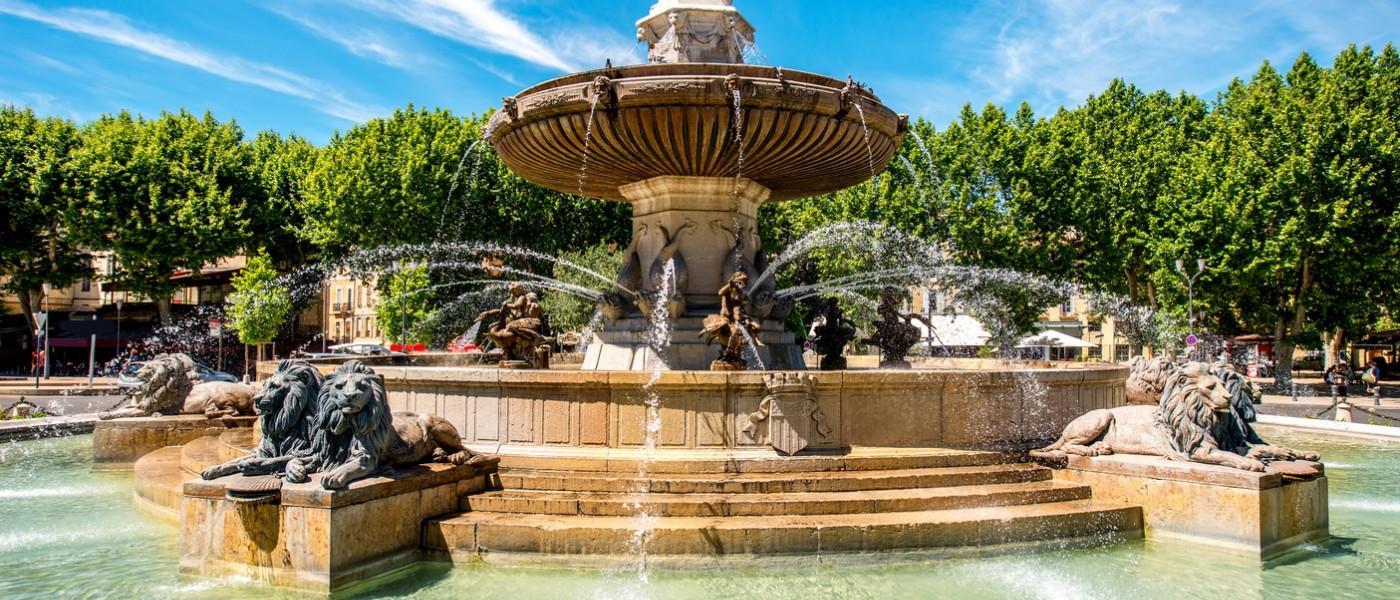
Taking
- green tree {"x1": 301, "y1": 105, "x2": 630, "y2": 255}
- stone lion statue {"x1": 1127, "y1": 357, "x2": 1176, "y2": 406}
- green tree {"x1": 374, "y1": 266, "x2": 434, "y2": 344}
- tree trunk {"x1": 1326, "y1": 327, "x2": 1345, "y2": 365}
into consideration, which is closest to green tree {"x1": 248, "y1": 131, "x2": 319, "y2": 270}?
green tree {"x1": 301, "y1": 105, "x2": 630, "y2": 255}

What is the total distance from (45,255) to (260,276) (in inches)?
336

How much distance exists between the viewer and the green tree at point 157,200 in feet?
102

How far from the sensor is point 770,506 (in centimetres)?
660

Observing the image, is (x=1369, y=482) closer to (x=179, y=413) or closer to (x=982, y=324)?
(x=179, y=413)

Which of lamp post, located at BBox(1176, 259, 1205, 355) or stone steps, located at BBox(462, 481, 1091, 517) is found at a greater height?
lamp post, located at BBox(1176, 259, 1205, 355)

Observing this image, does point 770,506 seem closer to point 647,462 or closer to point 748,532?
point 748,532

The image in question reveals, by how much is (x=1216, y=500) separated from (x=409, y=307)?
30.8m

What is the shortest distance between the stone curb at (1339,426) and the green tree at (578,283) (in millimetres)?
17543

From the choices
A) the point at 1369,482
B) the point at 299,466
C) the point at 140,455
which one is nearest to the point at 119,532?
the point at 299,466

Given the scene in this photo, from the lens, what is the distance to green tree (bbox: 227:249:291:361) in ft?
102

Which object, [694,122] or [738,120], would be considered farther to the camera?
[694,122]

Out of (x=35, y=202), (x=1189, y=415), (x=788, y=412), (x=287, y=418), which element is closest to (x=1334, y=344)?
(x=1189, y=415)

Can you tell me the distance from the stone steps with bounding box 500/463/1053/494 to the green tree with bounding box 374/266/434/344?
26.5 meters

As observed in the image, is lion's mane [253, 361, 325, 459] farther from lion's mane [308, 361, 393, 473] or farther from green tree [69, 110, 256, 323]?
green tree [69, 110, 256, 323]
